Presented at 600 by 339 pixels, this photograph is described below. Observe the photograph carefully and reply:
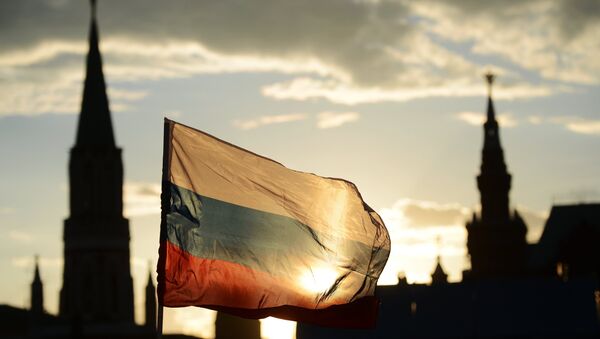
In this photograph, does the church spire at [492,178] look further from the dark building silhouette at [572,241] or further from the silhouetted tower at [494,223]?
the dark building silhouette at [572,241]

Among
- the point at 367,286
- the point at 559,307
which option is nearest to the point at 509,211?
the point at 559,307

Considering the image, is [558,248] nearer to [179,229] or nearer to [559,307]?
[559,307]

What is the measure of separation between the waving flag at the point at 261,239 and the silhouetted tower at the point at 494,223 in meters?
168

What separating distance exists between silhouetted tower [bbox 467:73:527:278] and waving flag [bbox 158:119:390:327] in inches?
6623

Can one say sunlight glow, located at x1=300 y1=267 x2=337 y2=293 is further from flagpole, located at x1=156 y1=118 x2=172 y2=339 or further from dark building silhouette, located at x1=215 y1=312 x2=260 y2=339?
dark building silhouette, located at x1=215 y1=312 x2=260 y2=339

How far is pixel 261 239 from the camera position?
2422cm

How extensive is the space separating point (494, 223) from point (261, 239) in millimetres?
172170

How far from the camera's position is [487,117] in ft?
636

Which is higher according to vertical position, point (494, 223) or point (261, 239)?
point (494, 223)

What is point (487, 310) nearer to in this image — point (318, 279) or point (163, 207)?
point (318, 279)

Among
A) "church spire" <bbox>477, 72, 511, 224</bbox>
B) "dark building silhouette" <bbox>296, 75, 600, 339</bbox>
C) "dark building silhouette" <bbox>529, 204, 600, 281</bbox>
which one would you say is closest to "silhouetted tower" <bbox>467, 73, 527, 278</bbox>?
"church spire" <bbox>477, 72, 511, 224</bbox>

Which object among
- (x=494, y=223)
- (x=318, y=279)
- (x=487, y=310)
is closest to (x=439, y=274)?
(x=494, y=223)

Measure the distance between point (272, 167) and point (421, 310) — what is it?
115741mm

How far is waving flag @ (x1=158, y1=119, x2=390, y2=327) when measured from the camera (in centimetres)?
2262
